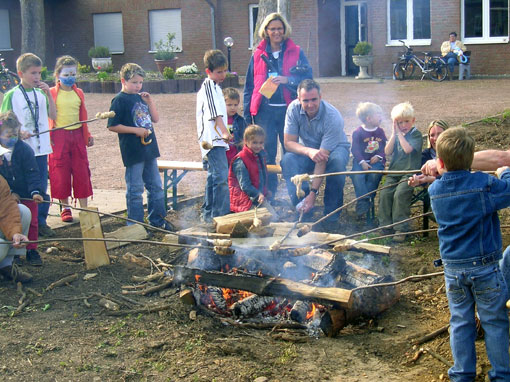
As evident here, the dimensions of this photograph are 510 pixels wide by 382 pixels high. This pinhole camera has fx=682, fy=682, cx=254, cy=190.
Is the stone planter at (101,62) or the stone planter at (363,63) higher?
the stone planter at (101,62)

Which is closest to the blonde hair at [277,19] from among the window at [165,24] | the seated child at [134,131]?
the seated child at [134,131]

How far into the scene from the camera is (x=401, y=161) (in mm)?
6691

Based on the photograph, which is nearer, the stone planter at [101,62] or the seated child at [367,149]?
the seated child at [367,149]

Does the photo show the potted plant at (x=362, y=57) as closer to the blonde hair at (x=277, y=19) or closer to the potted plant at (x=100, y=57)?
the potted plant at (x=100, y=57)

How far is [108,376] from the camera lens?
13.0 ft

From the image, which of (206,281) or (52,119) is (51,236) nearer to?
(52,119)

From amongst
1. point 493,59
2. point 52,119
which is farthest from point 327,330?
point 493,59

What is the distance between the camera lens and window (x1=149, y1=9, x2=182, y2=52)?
2833 cm

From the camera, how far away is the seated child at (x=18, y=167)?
603cm

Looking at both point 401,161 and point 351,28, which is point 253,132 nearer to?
point 401,161

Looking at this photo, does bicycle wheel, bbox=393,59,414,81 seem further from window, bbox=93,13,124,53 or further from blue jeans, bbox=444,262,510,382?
blue jeans, bbox=444,262,510,382

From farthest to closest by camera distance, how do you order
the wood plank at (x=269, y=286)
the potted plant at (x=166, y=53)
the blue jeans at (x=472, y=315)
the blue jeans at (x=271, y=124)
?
the potted plant at (x=166, y=53)
the blue jeans at (x=271, y=124)
the wood plank at (x=269, y=286)
the blue jeans at (x=472, y=315)

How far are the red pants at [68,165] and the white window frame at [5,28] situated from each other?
25.7 meters

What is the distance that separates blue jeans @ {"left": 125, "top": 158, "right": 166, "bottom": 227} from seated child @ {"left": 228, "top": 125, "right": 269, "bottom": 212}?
80cm
